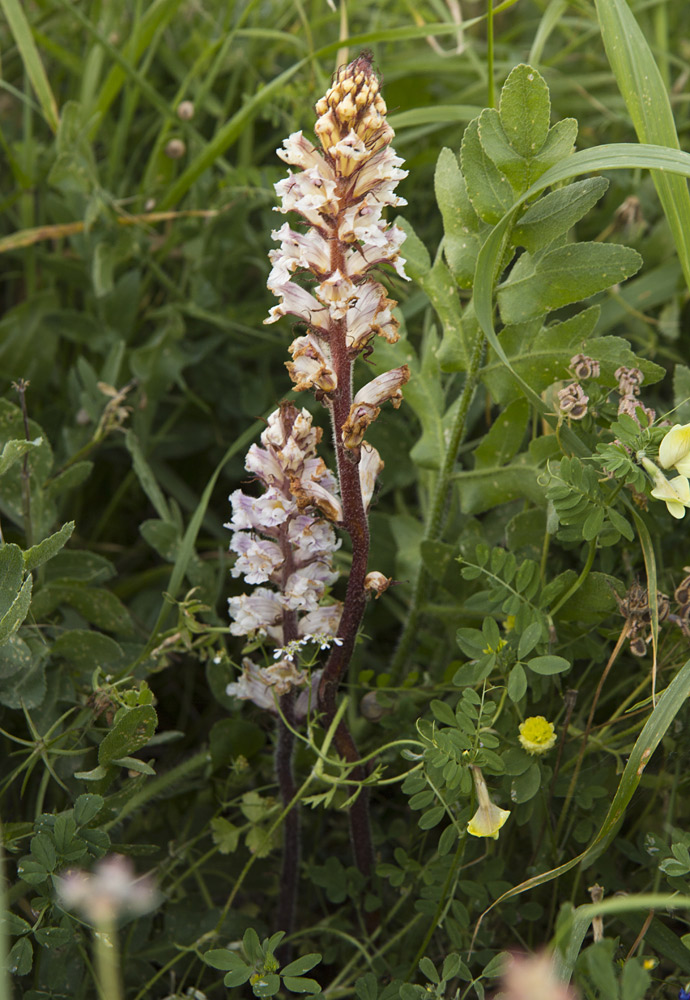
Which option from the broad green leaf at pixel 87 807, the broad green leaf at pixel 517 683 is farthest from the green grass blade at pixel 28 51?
the broad green leaf at pixel 517 683

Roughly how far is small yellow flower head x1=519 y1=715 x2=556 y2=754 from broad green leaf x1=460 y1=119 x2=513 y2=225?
0.97m

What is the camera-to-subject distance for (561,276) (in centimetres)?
175

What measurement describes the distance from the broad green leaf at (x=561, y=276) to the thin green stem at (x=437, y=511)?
0.17 metres

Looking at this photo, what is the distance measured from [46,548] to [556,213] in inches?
45.3

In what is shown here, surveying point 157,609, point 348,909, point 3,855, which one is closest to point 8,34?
point 157,609

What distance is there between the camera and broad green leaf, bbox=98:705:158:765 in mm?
1614

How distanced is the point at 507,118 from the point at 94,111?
1.88m

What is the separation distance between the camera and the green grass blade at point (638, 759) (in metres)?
1.54

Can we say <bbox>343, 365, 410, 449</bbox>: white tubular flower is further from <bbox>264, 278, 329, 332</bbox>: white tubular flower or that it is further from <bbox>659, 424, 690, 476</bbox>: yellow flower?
<bbox>659, 424, 690, 476</bbox>: yellow flower

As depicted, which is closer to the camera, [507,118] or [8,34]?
[507,118]

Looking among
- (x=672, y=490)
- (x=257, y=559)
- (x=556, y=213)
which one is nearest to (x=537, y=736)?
(x=672, y=490)

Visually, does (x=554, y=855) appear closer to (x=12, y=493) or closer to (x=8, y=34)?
(x=12, y=493)

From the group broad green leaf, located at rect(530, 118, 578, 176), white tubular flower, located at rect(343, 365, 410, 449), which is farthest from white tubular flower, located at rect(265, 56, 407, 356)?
broad green leaf, located at rect(530, 118, 578, 176)

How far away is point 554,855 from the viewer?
1.82 meters
